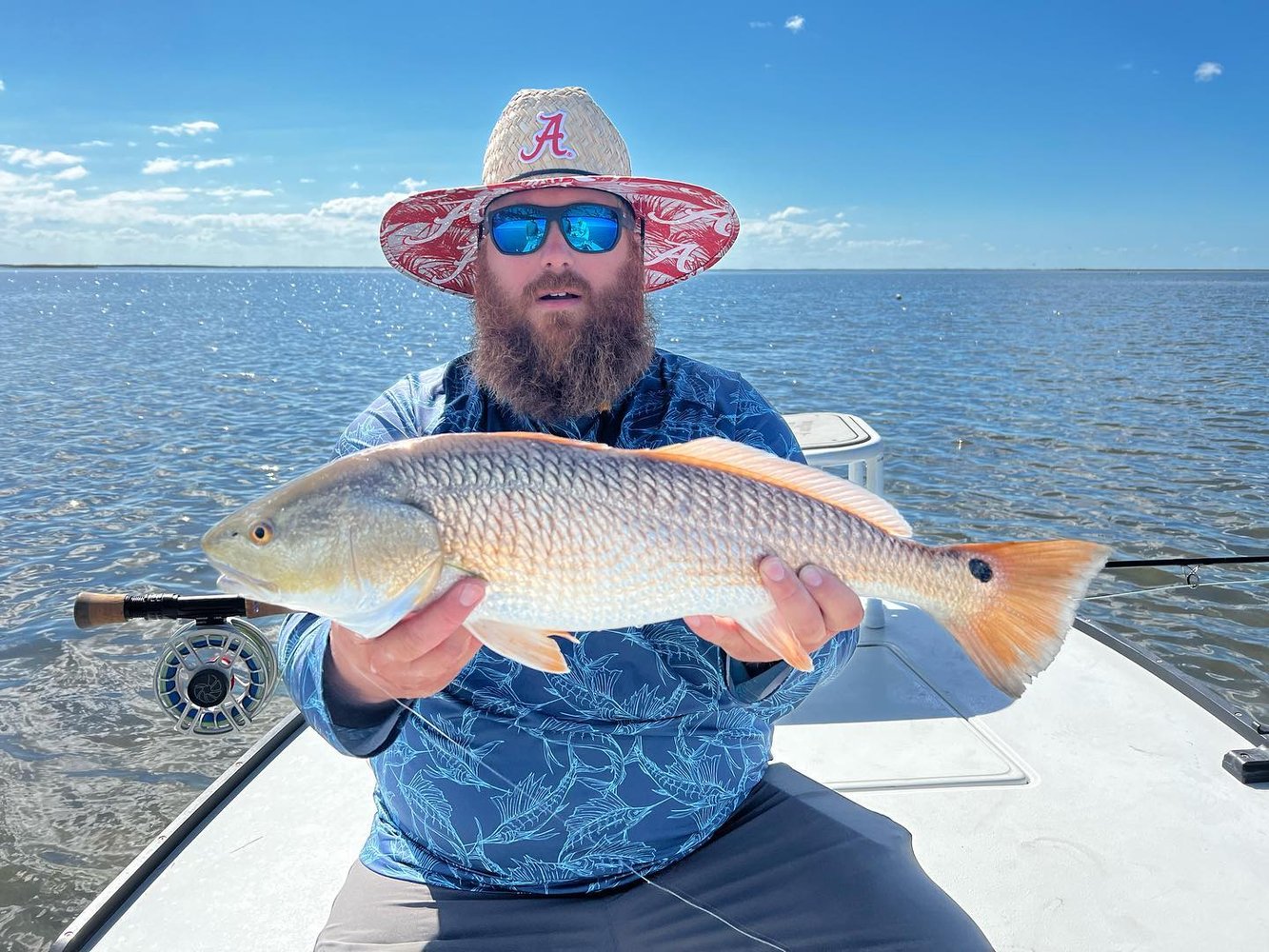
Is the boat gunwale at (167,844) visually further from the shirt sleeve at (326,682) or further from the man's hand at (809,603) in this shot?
the man's hand at (809,603)

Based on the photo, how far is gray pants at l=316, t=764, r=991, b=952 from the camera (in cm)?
235

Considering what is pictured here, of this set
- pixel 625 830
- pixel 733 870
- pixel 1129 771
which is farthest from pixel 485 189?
pixel 1129 771

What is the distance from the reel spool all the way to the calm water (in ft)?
9.33

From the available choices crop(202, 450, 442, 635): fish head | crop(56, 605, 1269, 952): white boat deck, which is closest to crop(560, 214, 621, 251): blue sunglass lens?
crop(202, 450, 442, 635): fish head

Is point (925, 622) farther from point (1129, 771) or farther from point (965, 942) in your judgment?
point (965, 942)

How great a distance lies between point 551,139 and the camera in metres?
3.10

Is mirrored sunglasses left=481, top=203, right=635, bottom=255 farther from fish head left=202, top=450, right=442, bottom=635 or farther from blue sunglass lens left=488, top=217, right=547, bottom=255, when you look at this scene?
fish head left=202, top=450, right=442, bottom=635

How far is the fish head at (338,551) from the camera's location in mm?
1993

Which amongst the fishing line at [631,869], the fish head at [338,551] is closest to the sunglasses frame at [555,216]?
the fish head at [338,551]

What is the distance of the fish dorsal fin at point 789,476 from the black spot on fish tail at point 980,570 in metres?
0.17

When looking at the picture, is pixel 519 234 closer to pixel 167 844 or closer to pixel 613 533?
pixel 613 533

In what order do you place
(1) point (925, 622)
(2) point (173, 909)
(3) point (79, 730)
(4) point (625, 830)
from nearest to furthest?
(4) point (625, 830) < (2) point (173, 909) < (1) point (925, 622) < (3) point (79, 730)

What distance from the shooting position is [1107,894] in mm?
3010

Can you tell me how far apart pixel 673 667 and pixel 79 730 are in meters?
6.55
